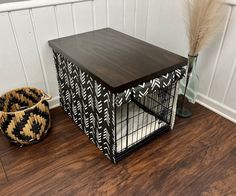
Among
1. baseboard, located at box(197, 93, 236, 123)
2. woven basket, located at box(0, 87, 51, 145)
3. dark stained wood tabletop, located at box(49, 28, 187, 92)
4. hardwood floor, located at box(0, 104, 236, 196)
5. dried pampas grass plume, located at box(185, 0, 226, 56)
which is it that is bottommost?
hardwood floor, located at box(0, 104, 236, 196)

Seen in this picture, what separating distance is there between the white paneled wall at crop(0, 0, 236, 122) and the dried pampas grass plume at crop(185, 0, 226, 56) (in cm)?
14

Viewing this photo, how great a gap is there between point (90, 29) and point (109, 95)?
0.79 meters

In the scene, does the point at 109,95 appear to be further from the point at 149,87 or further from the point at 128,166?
→ the point at 128,166

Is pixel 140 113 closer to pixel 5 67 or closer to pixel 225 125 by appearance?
pixel 225 125

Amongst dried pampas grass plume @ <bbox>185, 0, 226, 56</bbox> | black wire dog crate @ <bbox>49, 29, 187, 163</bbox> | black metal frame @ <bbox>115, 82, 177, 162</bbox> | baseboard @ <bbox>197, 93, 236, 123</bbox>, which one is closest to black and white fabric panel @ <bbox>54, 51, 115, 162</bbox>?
black wire dog crate @ <bbox>49, 29, 187, 163</bbox>

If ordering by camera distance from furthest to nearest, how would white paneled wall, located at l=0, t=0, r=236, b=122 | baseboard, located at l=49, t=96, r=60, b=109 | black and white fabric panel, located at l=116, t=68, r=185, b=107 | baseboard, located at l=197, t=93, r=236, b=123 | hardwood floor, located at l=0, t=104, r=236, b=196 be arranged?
1. baseboard, located at l=49, t=96, r=60, b=109
2. baseboard, located at l=197, t=93, r=236, b=123
3. white paneled wall, located at l=0, t=0, r=236, b=122
4. hardwood floor, located at l=0, t=104, r=236, b=196
5. black and white fabric panel, located at l=116, t=68, r=185, b=107

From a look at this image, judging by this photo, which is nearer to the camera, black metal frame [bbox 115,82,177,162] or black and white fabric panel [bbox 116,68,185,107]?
black and white fabric panel [bbox 116,68,185,107]

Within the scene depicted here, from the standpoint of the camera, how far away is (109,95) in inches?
40.4

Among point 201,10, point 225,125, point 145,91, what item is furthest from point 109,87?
point 225,125

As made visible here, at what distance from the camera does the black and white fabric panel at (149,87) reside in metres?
1.01

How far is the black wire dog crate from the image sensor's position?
1067 mm

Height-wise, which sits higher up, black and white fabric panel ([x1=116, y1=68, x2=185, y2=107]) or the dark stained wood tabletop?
the dark stained wood tabletop

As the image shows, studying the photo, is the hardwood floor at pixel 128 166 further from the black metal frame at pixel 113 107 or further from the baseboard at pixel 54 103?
the baseboard at pixel 54 103

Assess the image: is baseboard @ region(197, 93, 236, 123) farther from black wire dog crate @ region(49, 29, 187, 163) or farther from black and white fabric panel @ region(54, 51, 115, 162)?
black and white fabric panel @ region(54, 51, 115, 162)
